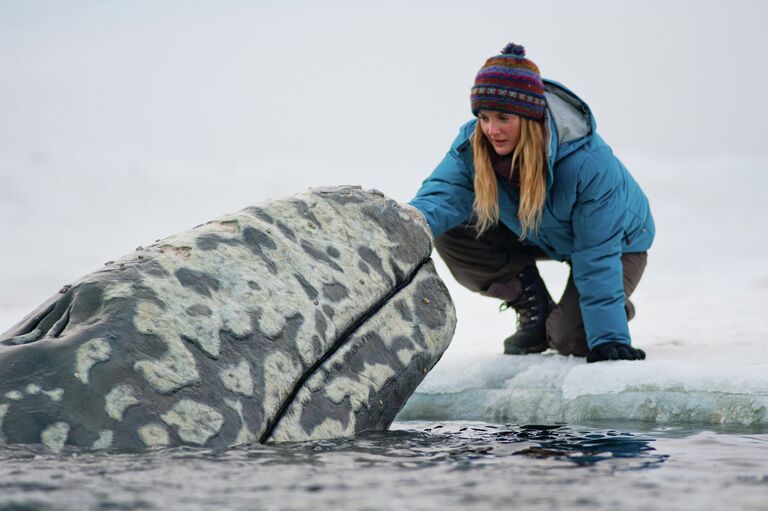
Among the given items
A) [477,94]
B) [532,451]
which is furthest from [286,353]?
[477,94]

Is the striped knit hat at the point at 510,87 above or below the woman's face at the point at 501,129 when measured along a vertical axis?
above

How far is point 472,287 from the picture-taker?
209 inches

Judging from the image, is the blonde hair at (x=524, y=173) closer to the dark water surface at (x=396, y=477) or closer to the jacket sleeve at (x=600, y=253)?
the jacket sleeve at (x=600, y=253)

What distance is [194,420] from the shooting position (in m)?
2.73

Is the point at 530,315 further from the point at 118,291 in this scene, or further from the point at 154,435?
the point at 154,435

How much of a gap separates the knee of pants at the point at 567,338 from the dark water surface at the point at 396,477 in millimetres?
1636

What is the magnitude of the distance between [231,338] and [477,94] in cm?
171

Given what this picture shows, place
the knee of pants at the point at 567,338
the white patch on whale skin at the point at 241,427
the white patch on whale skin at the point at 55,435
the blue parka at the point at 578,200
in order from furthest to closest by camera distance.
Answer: the knee of pants at the point at 567,338
the blue parka at the point at 578,200
the white patch on whale skin at the point at 241,427
the white patch on whale skin at the point at 55,435

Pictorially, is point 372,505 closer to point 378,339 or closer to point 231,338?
point 231,338

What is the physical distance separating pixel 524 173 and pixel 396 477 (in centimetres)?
209

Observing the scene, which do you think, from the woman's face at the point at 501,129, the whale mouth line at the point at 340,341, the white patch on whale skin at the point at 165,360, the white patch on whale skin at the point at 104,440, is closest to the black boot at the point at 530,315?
the woman's face at the point at 501,129

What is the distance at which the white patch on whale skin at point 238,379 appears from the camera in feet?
9.36

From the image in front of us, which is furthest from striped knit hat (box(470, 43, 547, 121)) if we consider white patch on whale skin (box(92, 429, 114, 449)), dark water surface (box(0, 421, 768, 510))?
white patch on whale skin (box(92, 429, 114, 449))

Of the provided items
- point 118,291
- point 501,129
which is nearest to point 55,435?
→ point 118,291
